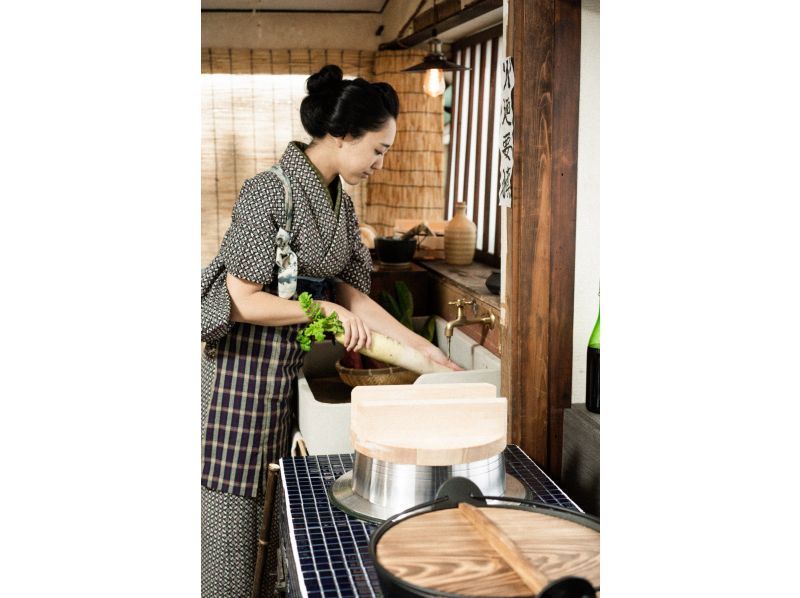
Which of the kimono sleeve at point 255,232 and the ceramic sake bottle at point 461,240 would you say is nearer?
the kimono sleeve at point 255,232

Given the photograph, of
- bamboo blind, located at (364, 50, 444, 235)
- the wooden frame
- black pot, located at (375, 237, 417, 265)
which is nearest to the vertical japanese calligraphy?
the wooden frame

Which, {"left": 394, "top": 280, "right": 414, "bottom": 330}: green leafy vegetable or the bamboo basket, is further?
{"left": 394, "top": 280, "right": 414, "bottom": 330}: green leafy vegetable

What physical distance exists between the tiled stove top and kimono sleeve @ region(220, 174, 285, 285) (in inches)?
28.8

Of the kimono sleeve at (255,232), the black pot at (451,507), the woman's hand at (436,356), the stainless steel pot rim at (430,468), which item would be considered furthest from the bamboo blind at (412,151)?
the black pot at (451,507)

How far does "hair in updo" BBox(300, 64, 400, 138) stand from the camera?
2473mm

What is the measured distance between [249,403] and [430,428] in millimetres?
1161

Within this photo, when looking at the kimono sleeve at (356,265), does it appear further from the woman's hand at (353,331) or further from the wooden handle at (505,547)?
the wooden handle at (505,547)

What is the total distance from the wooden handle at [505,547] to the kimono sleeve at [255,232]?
1246 mm

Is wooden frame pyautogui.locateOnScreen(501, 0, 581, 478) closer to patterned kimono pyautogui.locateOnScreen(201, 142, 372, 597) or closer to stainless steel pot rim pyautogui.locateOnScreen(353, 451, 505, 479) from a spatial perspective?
stainless steel pot rim pyautogui.locateOnScreen(353, 451, 505, 479)

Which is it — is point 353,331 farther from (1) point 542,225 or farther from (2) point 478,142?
(2) point 478,142

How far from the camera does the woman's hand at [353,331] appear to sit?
7.89ft

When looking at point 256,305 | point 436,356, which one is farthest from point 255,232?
point 436,356
